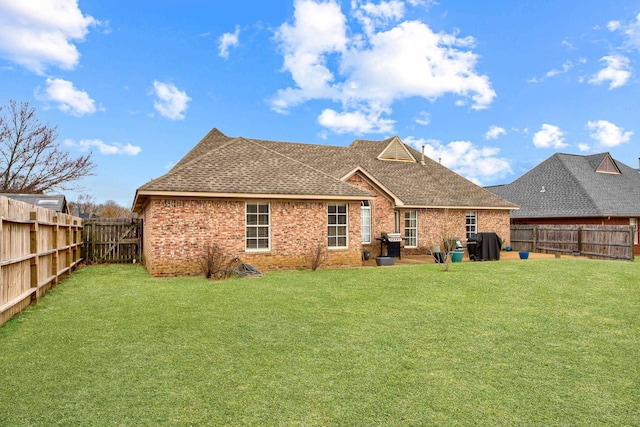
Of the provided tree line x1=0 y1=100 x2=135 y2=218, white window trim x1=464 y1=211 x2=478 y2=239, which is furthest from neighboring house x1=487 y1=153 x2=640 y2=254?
tree line x1=0 y1=100 x2=135 y2=218

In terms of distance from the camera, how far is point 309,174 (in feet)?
52.9

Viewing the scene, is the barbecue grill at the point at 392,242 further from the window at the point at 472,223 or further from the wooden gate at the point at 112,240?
the wooden gate at the point at 112,240

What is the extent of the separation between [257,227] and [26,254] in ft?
22.9

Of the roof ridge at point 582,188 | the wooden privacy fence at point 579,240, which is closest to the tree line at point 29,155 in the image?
the wooden privacy fence at point 579,240

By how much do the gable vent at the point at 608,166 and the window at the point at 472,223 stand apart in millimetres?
14380

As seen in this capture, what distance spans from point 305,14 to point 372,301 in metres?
10.4

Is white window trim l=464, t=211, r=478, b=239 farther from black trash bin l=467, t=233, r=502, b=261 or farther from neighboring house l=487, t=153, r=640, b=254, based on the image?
neighboring house l=487, t=153, r=640, b=254

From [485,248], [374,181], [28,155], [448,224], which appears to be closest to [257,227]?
[374,181]

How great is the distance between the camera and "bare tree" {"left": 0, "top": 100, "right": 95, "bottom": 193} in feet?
95.3

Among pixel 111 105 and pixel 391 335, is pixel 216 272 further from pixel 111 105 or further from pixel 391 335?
pixel 111 105

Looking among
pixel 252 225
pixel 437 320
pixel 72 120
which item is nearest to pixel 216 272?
pixel 252 225

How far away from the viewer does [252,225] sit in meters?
14.2

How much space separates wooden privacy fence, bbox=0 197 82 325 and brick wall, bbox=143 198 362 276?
106 inches

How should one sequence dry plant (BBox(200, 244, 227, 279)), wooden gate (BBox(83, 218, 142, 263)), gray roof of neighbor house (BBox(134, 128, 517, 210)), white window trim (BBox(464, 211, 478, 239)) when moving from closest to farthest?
dry plant (BBox(200, 244, 227, 279)) < gray roof of neighbor house (BBox(134, 128, 517, 210)) < wooden gate (BBox(83, 218, 142, 263)) < white window trim (BBox(464, 211, 478, 239))
